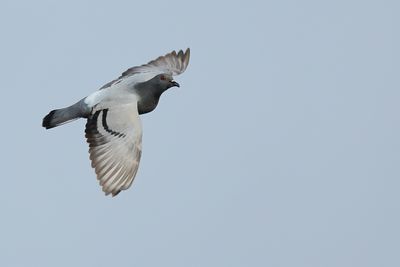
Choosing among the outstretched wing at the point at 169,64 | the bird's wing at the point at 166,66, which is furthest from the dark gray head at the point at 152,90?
the outstretched wing at the point at 169,64

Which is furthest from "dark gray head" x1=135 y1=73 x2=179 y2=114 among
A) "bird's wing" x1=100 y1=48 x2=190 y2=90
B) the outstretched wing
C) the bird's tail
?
the outstretched wing

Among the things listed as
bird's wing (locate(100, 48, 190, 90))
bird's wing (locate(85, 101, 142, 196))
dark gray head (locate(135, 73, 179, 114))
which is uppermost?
bird's wing (locate(100, 48, 190, 90))

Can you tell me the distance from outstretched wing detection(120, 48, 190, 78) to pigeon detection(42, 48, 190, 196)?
9.78 feet

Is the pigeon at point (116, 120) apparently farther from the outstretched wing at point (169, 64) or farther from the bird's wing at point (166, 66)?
the outstretched wing at point (169, 64)

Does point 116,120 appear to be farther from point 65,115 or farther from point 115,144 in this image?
point 65,115

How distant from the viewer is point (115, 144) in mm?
26562

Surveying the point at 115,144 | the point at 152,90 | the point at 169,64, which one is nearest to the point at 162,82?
the point at 152,90

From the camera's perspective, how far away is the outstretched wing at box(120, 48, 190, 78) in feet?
109

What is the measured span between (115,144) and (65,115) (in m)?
2.03

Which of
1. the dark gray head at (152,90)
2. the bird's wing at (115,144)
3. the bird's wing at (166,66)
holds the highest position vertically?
the bird's wing at (166,66)

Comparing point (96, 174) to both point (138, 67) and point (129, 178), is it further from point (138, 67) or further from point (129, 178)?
point (138, 67)

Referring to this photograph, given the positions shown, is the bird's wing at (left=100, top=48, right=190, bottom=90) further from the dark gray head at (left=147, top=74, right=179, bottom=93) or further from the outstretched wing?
the dark gray head at (left=147, top=74, right=179, bottom=93)

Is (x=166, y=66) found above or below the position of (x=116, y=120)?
above

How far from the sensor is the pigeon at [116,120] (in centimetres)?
2583
